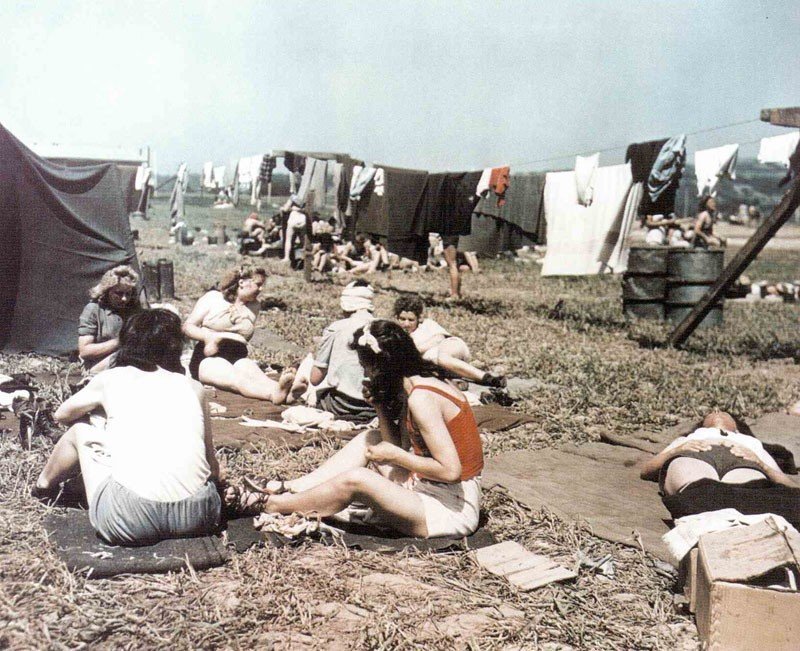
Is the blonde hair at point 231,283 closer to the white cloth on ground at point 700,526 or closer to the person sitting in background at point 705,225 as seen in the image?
the white cloth on ground at point 700,526

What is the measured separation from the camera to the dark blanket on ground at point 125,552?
10.6 feet

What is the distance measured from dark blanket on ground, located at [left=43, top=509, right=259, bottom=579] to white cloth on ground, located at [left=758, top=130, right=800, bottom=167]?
8.01 meters

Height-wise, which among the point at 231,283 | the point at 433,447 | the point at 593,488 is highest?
the point at 231,283

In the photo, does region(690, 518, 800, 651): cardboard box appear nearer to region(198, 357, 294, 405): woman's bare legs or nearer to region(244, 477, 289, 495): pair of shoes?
region(244, 477, 289, 495): pair of shoes

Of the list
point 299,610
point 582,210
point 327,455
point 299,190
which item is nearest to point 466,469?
point 299,610

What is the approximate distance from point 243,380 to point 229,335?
41 centimetres

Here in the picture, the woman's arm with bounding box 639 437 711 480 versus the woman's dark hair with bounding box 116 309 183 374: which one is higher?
the woman's dark hair with bounding box 116 309 183 374

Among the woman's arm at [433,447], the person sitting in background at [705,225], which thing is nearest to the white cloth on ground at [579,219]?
the person sitting in background at [705,225]

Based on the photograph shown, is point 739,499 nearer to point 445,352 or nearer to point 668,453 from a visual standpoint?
point 668,453

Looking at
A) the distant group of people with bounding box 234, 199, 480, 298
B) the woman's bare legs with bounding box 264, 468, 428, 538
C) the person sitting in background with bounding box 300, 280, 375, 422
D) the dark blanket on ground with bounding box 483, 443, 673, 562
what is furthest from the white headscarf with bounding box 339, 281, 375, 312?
the distant group of people with bounding box 234, 199, 480, 298

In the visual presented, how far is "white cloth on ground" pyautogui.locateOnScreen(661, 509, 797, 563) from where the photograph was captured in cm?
341

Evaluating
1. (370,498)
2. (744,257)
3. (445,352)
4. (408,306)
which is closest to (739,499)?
(370,498)

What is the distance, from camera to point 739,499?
3.93 metres

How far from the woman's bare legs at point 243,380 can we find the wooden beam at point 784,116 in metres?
4.97
